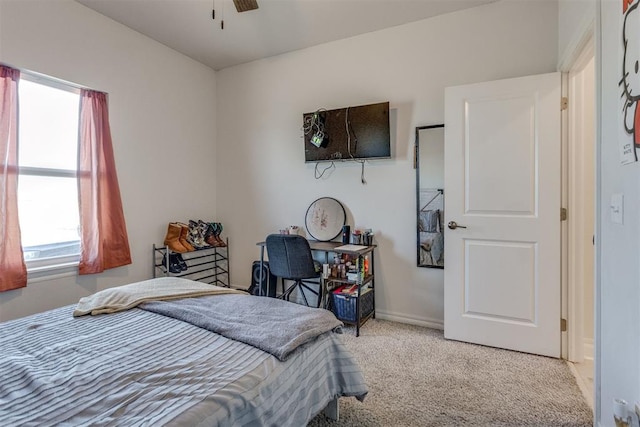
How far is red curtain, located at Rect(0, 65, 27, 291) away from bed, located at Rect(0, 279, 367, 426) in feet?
3.05

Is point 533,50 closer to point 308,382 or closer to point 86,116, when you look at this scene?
point 308,382

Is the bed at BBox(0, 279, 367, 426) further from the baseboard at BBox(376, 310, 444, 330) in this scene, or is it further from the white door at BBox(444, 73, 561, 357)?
the baseboard at BBox(376, 310, 444, 330)

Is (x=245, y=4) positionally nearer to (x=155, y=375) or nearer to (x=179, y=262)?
(x=155, y=375)

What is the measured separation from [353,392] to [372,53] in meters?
2.89

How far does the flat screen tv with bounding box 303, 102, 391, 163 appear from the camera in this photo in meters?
3.01

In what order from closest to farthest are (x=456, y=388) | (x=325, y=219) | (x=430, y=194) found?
1. (x=456, y=388)
2. (x=430, y=194)
3. (x=325, y=219)

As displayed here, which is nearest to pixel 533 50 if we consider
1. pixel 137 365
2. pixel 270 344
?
pixel 270 344

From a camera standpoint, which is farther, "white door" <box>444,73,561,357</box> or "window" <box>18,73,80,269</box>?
"window" <box>18,73,80,269</box>

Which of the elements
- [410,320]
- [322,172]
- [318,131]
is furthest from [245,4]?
[410,320]
